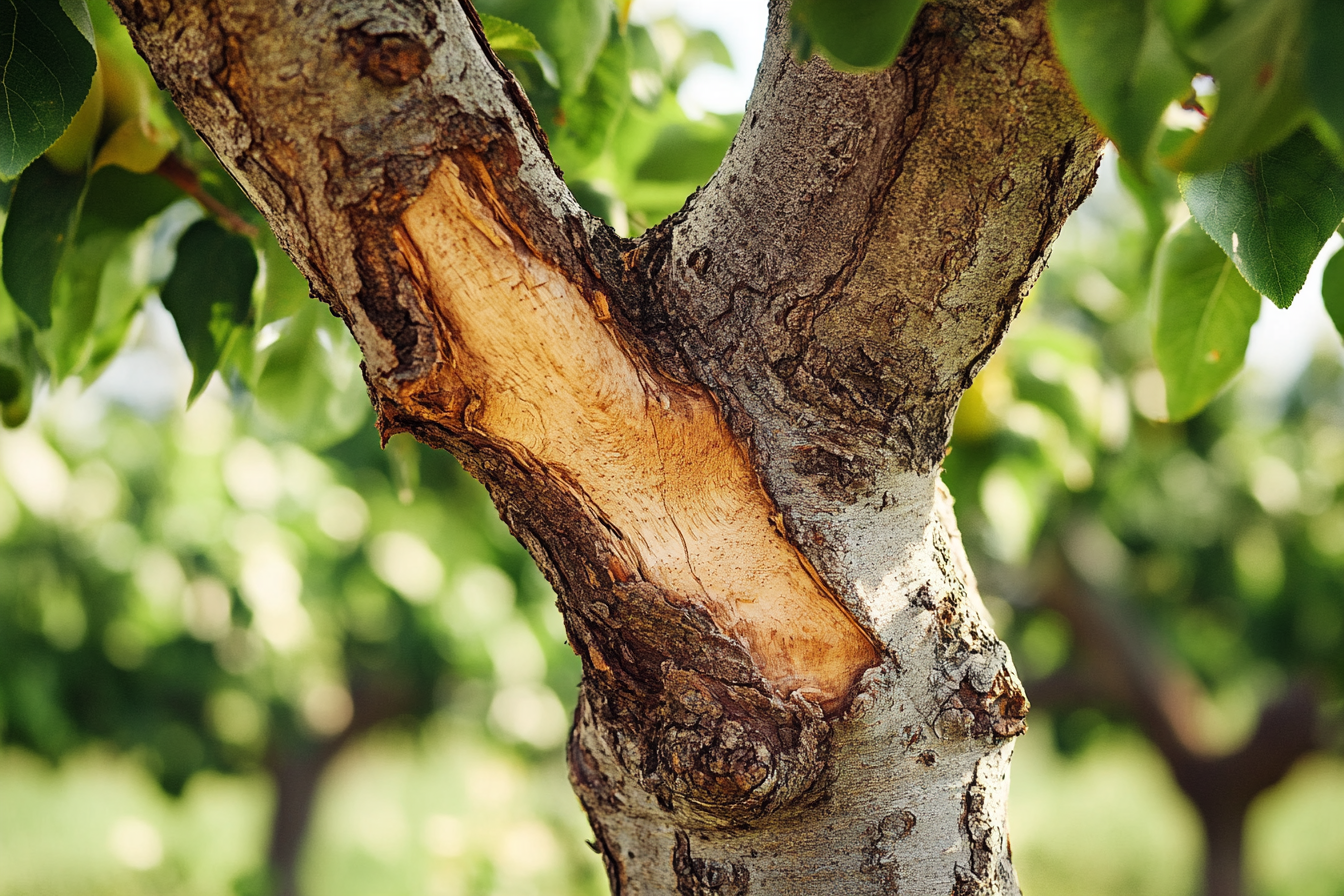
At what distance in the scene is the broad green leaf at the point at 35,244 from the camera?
44cm

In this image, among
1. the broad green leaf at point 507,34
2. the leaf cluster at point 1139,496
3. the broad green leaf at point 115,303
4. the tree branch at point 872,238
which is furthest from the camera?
the leaf cluster at point 1139,496

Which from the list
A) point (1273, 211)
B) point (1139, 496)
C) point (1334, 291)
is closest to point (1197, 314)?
point (1334, 291)

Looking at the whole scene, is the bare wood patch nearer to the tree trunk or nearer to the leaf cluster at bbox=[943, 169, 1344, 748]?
the tree trunk

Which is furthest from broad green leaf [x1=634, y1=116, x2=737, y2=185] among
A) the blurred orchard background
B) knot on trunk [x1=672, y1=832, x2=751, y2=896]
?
knot on trunk [x1=672, y1=832, x2=751, y2=896]

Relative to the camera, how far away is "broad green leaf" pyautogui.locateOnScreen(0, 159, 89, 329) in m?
0.44

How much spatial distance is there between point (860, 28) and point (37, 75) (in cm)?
31

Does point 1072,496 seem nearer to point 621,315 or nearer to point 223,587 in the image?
point 223,587

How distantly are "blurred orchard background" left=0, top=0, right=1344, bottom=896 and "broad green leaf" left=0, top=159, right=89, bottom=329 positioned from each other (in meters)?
0.08

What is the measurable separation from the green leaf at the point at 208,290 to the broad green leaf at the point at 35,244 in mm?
57

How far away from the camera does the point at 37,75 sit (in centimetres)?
36

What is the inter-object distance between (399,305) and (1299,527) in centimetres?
265

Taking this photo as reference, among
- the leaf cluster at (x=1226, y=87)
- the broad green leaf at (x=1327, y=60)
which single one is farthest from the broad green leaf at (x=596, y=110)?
the broad green leaf at (x=1327, y=60)

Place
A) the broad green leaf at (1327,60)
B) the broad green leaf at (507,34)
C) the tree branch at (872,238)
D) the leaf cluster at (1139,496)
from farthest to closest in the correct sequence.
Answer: the leaf cluster at (1139,496)
the broad green leaf at (507,34)
the tree branch at (872,238)
the broad green leaf at (1327,60)

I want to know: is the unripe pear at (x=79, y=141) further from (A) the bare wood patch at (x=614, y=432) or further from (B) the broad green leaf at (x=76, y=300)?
(A) the bare wood patch at (x=614, y=432)
